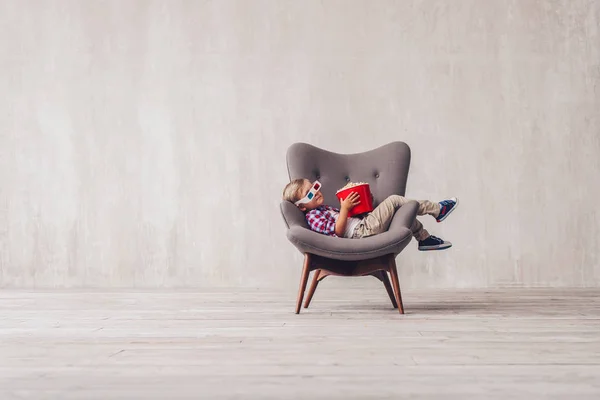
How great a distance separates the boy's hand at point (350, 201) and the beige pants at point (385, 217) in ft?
0.35

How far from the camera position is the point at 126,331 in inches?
103

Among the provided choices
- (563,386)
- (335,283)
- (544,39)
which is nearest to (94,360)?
(563,386)

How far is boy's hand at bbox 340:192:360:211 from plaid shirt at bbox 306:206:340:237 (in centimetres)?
12

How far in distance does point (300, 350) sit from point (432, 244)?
1.51 metres

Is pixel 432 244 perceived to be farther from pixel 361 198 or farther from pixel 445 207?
pixel 361 198

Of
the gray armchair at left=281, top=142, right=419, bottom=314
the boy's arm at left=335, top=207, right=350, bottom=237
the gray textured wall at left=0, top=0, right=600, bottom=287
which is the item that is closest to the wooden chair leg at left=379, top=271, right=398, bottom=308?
the gray armchair at left=281, top=142, right=419, bottom=314

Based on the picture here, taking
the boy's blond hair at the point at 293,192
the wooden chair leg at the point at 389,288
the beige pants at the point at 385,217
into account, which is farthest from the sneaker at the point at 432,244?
the boy's blond hair at the point at 293,192

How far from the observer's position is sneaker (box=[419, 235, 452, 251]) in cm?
340

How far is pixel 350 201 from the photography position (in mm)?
3285

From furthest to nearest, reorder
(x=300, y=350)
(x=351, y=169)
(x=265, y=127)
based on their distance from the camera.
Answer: (x=265, y=127)
(x=351, y=169)
(x=300, y=350)

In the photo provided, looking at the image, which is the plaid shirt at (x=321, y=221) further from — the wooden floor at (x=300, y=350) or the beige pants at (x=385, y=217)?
the wooden floor at (x=300, y=350)

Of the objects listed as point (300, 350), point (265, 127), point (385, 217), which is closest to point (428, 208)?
point (385, 217)

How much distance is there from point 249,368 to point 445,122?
3302mm

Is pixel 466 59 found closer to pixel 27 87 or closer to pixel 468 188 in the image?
pixel 468 188
